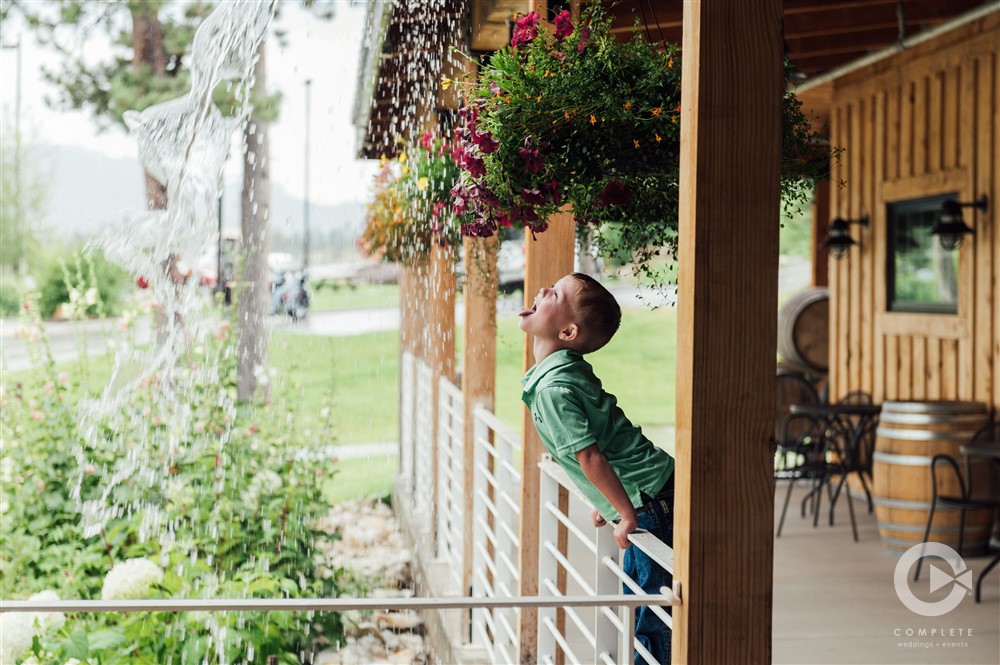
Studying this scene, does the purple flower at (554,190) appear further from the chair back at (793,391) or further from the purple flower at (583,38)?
the chair back at (793,391)

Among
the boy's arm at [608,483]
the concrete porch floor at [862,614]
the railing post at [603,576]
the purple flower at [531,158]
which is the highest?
the purple flower at [531,158]

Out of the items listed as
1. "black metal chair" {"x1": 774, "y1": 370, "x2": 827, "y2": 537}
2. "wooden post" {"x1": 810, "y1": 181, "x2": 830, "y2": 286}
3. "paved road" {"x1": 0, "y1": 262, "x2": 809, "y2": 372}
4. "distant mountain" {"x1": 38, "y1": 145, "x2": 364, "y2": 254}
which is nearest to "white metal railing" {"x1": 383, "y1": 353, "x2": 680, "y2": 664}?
"black metal chair" {"x1": 774, "y1": 370, "x2": 827, "y2": 537}

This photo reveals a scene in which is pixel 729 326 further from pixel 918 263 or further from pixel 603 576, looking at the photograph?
pixel 918 263

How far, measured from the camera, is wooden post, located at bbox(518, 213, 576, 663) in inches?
117

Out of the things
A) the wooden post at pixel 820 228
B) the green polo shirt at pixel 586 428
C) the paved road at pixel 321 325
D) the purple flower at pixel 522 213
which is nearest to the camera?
the green polo shirt at pixel 586 428

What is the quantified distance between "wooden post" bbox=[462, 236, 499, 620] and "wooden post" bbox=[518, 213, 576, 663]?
96 cm

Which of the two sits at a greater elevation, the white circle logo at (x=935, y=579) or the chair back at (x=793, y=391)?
the chair back at (x=793, y=391)

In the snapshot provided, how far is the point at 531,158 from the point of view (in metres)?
2.23

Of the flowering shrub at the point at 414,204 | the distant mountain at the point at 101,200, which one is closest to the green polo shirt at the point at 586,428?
the flowering shrub at the point at 414,204

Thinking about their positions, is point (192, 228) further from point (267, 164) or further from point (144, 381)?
point (267, 164)

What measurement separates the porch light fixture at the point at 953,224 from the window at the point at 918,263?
0.73ft

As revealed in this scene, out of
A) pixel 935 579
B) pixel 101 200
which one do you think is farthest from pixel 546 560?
pixel 101 200

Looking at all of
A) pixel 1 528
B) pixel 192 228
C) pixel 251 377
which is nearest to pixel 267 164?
pixel 251 377

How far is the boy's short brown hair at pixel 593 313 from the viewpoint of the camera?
2303 mm
